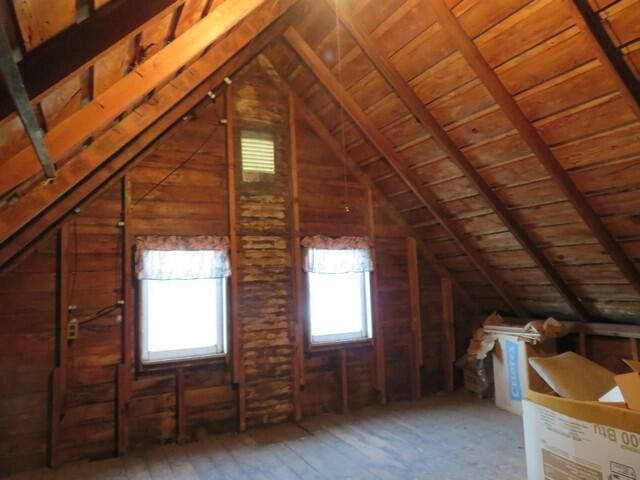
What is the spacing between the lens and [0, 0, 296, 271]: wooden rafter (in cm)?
184

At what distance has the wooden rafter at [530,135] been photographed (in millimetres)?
2375

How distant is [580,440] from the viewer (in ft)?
4.08

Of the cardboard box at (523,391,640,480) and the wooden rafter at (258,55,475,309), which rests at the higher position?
the wooden rafter at (258,55,475,309)

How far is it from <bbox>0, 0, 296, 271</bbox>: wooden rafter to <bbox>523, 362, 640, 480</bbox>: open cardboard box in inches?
82.7

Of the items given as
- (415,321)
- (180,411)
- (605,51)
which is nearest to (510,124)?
(605,51)

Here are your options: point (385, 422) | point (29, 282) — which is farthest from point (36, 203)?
point (385, 422)

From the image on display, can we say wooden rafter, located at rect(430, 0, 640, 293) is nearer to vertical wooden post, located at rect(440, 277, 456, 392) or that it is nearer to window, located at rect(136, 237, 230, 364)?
vertical wooden post, located at rect(440, 277, 456, 392)

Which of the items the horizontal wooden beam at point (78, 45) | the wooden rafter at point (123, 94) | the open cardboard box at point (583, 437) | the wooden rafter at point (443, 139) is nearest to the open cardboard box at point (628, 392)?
the open cardboard box at point (583, 437)

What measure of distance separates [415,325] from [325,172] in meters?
1.80

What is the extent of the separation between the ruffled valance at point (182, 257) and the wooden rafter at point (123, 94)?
5.89 feet

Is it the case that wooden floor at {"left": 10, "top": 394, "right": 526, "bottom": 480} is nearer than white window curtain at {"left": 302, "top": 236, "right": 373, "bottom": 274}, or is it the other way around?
wooden floor at {"left": 10, "top": 394, "right": 526, "bottom": 480}

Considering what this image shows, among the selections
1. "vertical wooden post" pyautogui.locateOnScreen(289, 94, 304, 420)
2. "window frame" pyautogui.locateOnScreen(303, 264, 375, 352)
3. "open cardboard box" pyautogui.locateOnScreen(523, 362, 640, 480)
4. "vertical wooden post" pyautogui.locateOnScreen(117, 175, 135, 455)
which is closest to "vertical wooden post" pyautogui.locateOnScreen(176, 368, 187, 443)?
"vertical wooden post" pyautogui.locateOnScreen(117, 175, 135, 455)

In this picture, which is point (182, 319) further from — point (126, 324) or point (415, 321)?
point (415, 321)

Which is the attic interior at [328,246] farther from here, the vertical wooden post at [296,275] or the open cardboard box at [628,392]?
the open cardboard box at [628,392]
